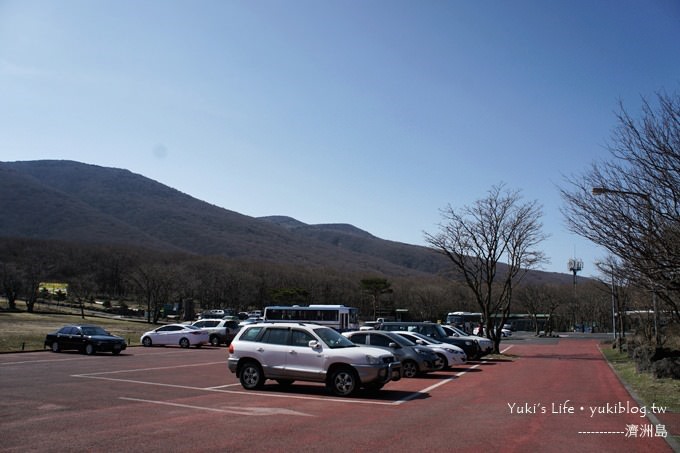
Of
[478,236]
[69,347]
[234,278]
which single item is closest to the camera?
[69,347]

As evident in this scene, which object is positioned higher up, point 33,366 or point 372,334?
point 372,334

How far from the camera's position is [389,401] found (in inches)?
544

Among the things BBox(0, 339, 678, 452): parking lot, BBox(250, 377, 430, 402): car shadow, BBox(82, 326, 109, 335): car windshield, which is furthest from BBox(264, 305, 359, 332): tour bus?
BBox(250, 377, 430, 402): car shadow

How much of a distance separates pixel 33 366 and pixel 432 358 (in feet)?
45.4

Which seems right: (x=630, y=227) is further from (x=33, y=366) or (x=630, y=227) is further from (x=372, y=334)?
(x=33, y=366)

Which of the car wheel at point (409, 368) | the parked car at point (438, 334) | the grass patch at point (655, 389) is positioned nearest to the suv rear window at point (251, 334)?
the car wheel at point (409, 368)

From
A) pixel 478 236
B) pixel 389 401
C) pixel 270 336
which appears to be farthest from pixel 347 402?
pixel 478 236

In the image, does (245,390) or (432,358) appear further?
(432,358)

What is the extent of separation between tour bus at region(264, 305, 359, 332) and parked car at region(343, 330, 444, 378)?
1923 centimetres

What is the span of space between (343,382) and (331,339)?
4.01ft

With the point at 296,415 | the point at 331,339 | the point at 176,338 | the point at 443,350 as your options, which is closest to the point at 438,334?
the point at 443,350

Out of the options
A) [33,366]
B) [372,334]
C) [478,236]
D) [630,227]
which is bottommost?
[33,366]

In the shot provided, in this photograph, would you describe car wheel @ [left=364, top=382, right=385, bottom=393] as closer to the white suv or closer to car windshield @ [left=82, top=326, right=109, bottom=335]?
the white suv

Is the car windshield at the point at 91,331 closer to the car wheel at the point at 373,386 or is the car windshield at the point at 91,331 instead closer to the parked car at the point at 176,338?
the parked car at the point at 176,338
